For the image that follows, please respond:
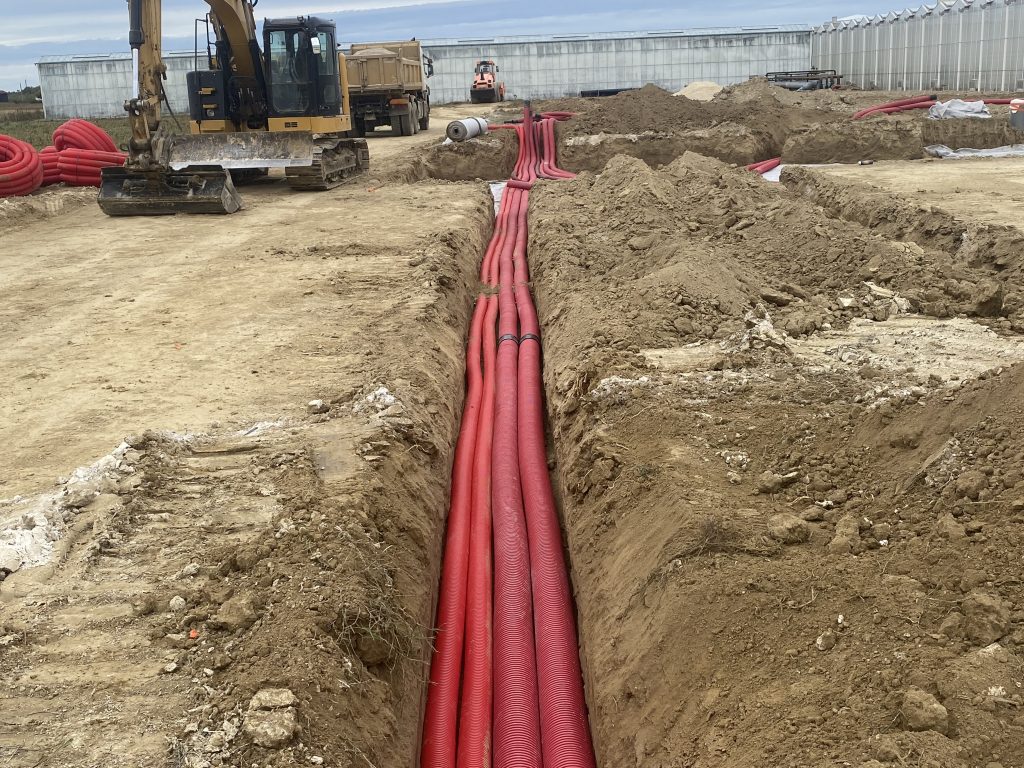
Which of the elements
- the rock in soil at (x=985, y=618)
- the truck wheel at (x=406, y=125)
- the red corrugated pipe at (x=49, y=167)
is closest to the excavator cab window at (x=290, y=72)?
the red corrugated pipe at (x=49, y=167)

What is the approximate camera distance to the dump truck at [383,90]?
89.7 ft

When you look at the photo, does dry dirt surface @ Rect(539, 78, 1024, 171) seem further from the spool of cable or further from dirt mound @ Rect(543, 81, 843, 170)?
the spool of cable

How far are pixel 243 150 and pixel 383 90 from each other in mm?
12616

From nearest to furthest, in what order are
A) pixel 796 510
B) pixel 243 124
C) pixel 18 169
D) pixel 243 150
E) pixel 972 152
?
pixel 796 510
pixel 243 150
pixel 18 169
pixel 243 124
pixel 972 152

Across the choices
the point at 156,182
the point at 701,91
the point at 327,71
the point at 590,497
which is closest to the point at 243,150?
the point at 156,182

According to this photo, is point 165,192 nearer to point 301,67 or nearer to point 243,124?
point 243,124

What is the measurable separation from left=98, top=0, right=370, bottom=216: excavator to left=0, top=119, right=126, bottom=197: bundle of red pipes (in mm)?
2582

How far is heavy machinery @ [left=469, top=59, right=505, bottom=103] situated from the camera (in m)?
42.7

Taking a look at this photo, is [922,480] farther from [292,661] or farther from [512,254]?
[512,254]

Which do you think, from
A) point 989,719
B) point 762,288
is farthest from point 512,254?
point 989,719

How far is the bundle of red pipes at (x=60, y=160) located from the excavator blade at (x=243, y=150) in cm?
322

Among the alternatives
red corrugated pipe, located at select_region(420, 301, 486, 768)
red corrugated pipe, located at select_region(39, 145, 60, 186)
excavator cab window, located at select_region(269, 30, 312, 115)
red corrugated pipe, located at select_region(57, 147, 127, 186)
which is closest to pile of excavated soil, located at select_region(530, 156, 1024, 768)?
red corrugated pipe, located at select_region(420, 301, 486, 768)

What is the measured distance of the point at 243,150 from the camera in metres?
15.9

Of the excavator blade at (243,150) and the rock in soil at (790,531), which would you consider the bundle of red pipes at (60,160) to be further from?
the rock in soil at (790,531)
